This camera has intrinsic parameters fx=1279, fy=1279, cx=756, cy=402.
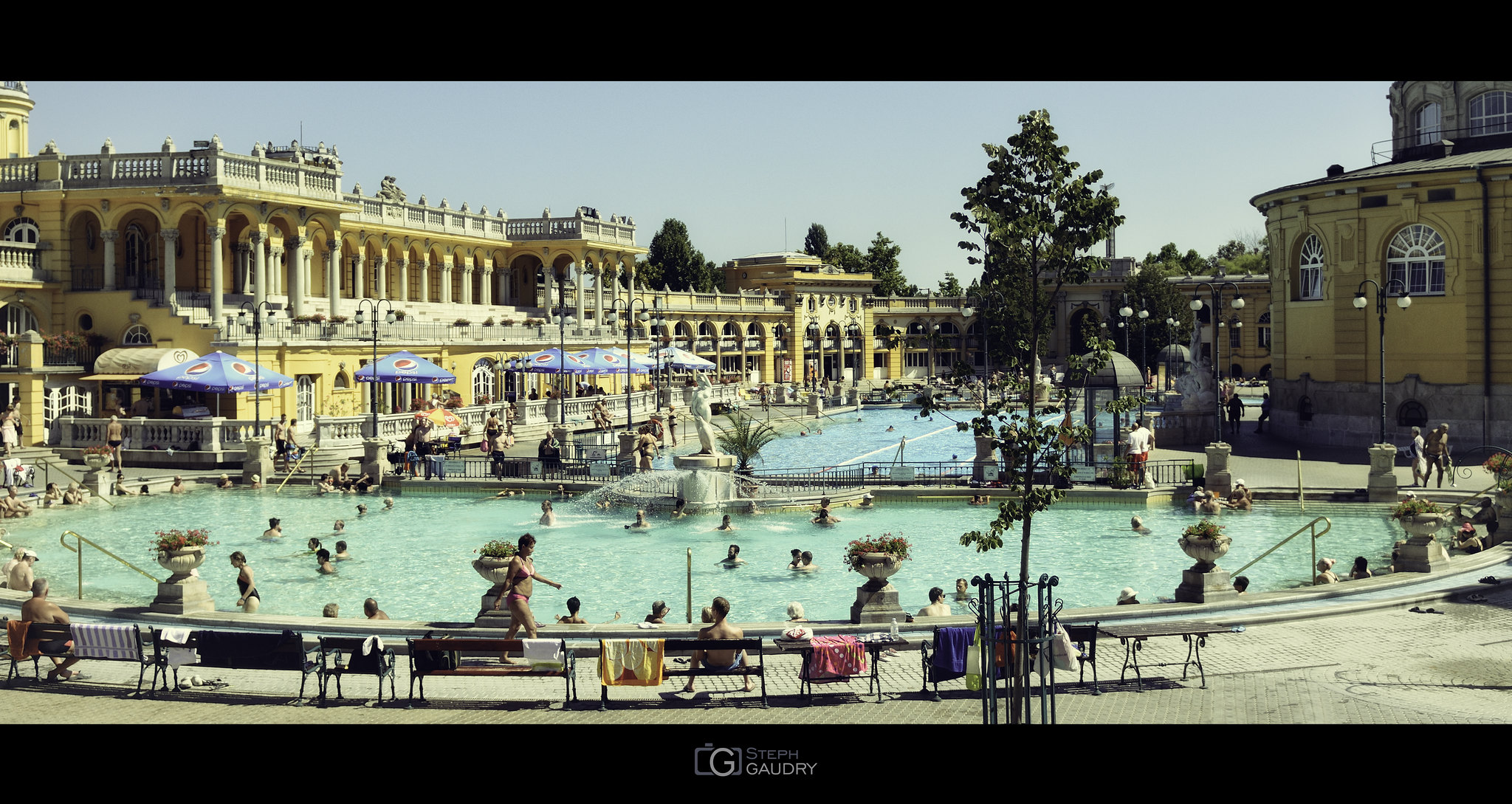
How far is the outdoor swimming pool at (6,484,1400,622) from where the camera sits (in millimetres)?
20266

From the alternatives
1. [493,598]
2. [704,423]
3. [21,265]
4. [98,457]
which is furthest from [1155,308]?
[493,598]

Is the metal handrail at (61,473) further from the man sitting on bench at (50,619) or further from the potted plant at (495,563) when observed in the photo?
the potted plant at (495,563)

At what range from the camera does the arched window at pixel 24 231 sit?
42156mm

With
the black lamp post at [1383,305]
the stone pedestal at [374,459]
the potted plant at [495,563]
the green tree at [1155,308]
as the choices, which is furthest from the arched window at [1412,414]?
the green tree at [1155,308]

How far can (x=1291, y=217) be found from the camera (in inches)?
1630

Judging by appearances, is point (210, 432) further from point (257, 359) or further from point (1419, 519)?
point (1419, 519)

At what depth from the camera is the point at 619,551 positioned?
2439 cm

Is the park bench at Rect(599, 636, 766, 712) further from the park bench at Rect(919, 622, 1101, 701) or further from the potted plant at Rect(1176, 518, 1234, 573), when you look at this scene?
the potted plant at Rect(1176, 518, 1234, 573)

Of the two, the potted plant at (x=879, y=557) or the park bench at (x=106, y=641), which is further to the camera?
the potted plant at (x=879, y=557)

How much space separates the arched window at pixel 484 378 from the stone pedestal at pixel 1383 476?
34200 millimetres

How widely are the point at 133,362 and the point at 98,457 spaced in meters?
9.70

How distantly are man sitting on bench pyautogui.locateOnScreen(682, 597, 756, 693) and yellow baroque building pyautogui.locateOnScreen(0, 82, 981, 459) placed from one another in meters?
15.7

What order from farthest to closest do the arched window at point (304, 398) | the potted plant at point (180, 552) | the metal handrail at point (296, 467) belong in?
the arched window at point (304, 398) → the metal handrail at point (296, 467) → the potted plant at point (180, 552)
